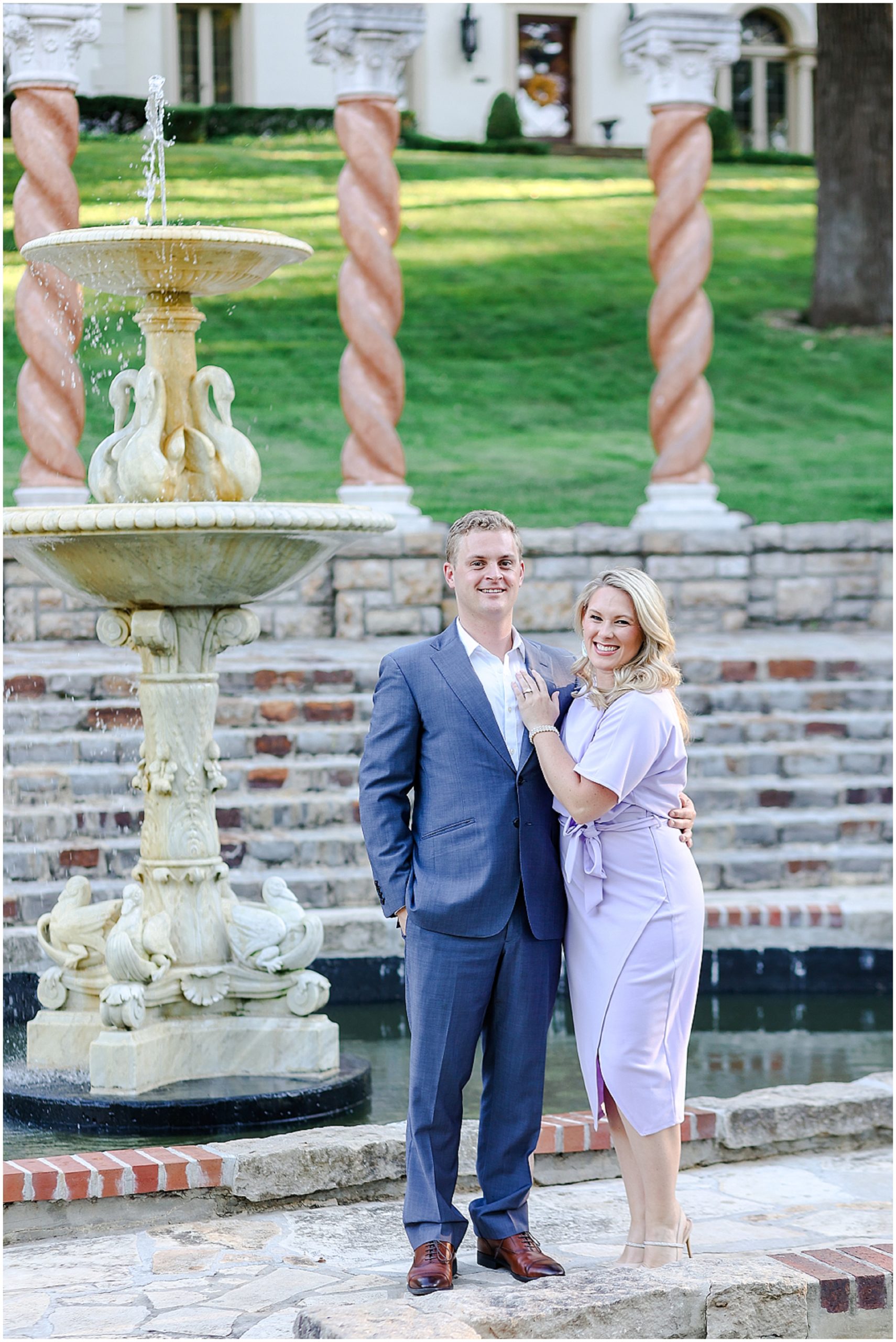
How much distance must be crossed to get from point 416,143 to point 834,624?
46.6 feet

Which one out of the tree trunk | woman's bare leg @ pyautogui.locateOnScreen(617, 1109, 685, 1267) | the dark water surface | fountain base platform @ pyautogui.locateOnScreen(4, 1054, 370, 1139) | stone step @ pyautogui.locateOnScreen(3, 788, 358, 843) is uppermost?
the tree trunk

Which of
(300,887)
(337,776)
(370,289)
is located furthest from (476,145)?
(300,887)

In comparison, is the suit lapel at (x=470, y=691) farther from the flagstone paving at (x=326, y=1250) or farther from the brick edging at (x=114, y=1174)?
the brick edging at (x=114, y=1174)

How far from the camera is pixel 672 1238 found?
11.6 feet

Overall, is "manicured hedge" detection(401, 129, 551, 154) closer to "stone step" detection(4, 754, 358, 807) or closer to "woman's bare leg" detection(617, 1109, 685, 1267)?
"stone step" detection(4, 754, 358, 807)

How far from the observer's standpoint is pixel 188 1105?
16.1ft

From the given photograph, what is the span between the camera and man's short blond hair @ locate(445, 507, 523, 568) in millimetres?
3570

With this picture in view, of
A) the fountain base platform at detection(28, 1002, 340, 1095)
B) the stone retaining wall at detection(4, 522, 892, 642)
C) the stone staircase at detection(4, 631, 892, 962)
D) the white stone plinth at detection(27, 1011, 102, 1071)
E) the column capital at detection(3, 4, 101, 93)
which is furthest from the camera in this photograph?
the column capital at detection(3, 4, 101, 93)

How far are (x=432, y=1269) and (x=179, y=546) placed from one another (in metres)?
2.30

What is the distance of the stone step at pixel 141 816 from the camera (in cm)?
753

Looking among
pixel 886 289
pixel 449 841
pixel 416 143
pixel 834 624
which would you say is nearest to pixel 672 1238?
pixel 449 841

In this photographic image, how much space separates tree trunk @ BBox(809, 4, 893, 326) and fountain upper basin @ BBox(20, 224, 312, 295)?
1281cm

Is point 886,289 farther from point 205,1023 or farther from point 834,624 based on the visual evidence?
point 205,1023

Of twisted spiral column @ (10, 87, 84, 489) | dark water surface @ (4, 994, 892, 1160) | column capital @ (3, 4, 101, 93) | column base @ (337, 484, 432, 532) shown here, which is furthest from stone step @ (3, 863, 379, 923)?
column capital @ (3, 4, 101, 93)
